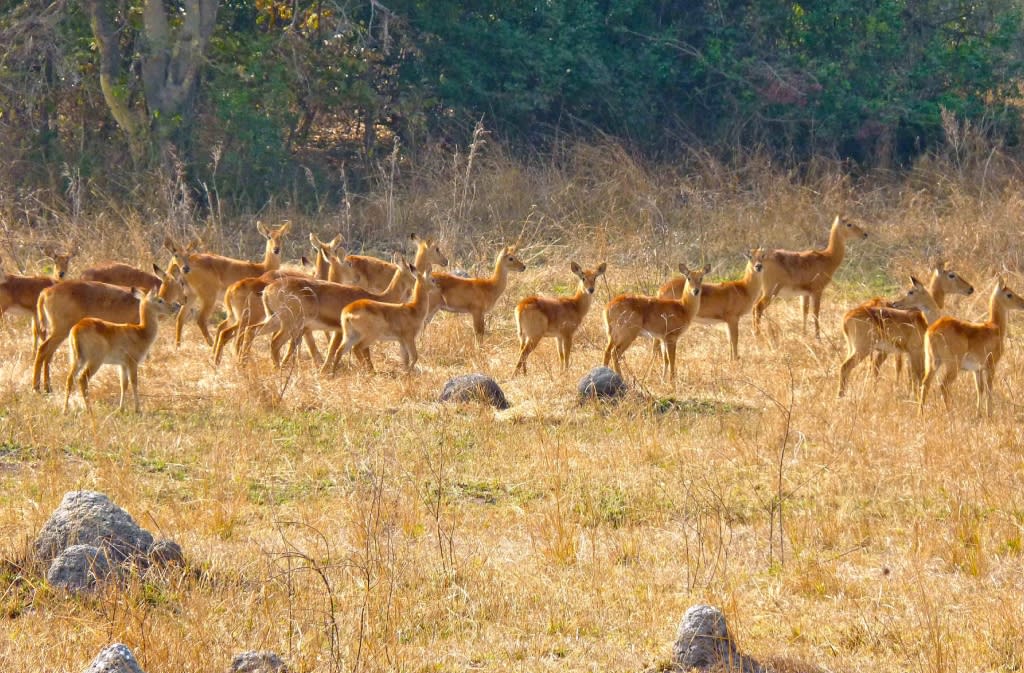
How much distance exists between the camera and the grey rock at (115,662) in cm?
509

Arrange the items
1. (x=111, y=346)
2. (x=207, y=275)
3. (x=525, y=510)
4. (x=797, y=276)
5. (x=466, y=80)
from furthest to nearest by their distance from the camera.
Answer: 1. (x=466, y=80)
2. (x=797, y=276)
3. (x=207, y=275)
4. (x=111, y=346)
5. (x=525, y=510)

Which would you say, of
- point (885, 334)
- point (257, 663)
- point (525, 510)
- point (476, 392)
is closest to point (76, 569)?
point (257, 663)

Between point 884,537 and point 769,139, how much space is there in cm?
1551

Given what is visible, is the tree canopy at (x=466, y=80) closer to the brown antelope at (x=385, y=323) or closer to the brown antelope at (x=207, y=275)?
the brown antelope at (x=207, y=275)

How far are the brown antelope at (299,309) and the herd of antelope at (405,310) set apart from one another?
12 millimetres

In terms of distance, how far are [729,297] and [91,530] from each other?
7.69m

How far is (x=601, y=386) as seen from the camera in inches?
423

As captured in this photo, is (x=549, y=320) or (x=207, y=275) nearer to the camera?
(x=549, y=320)

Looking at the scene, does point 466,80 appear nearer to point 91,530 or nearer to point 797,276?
point 797,276

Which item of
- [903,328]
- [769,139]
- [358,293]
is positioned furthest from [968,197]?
[358,293]

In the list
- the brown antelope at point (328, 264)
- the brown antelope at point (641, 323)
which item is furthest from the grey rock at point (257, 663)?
the brown antelope at point (328, 264)

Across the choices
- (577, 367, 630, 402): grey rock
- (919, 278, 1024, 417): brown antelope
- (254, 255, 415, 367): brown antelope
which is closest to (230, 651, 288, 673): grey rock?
(577, 367, 630, 402): grey rock

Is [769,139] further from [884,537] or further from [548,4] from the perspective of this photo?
[884,537]

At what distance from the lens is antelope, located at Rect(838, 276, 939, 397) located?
36.7 ft
